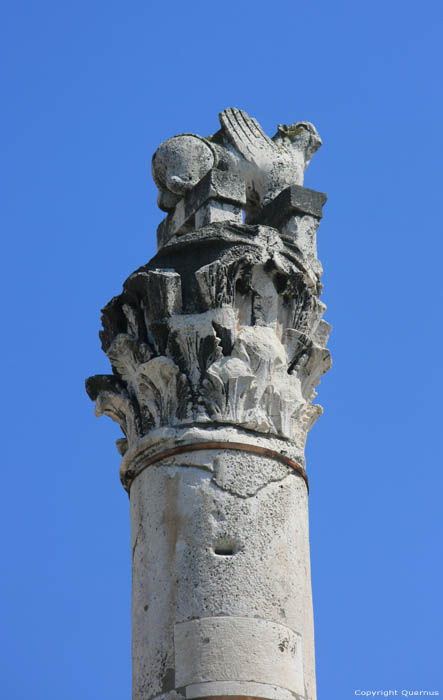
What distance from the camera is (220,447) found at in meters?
8.80

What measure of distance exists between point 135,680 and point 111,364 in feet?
7.36

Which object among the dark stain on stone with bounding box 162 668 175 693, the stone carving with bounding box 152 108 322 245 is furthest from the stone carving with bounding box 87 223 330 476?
the dark stain on stone with bounding box 162 668 175 693

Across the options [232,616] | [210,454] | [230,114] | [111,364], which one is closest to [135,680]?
[232,616]

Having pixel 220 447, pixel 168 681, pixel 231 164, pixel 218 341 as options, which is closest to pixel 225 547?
pixel 220 447

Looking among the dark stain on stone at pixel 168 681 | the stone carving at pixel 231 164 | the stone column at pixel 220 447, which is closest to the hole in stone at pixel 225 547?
the stone column at pixel 220 447

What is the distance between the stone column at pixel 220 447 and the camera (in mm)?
8188

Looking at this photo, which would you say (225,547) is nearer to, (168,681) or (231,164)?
(168,681)

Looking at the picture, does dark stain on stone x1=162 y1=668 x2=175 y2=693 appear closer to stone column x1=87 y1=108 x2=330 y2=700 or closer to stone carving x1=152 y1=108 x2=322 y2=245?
stone column x1=87 y1=108 x2=330 y2=700

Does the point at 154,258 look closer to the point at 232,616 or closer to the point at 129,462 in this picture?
the point at 129,462

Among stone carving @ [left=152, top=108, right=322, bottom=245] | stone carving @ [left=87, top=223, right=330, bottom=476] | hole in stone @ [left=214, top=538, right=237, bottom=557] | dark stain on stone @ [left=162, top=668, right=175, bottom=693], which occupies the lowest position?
dark stain on stone @ [left=162, top=668, right=175, bottom=693]

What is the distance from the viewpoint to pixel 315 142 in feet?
36.8

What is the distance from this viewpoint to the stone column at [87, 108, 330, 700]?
8.19m

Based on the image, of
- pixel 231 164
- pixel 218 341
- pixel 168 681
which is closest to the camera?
pixel 168 681

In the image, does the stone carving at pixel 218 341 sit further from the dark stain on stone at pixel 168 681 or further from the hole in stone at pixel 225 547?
the dark stain on stone at pixel 168 681
